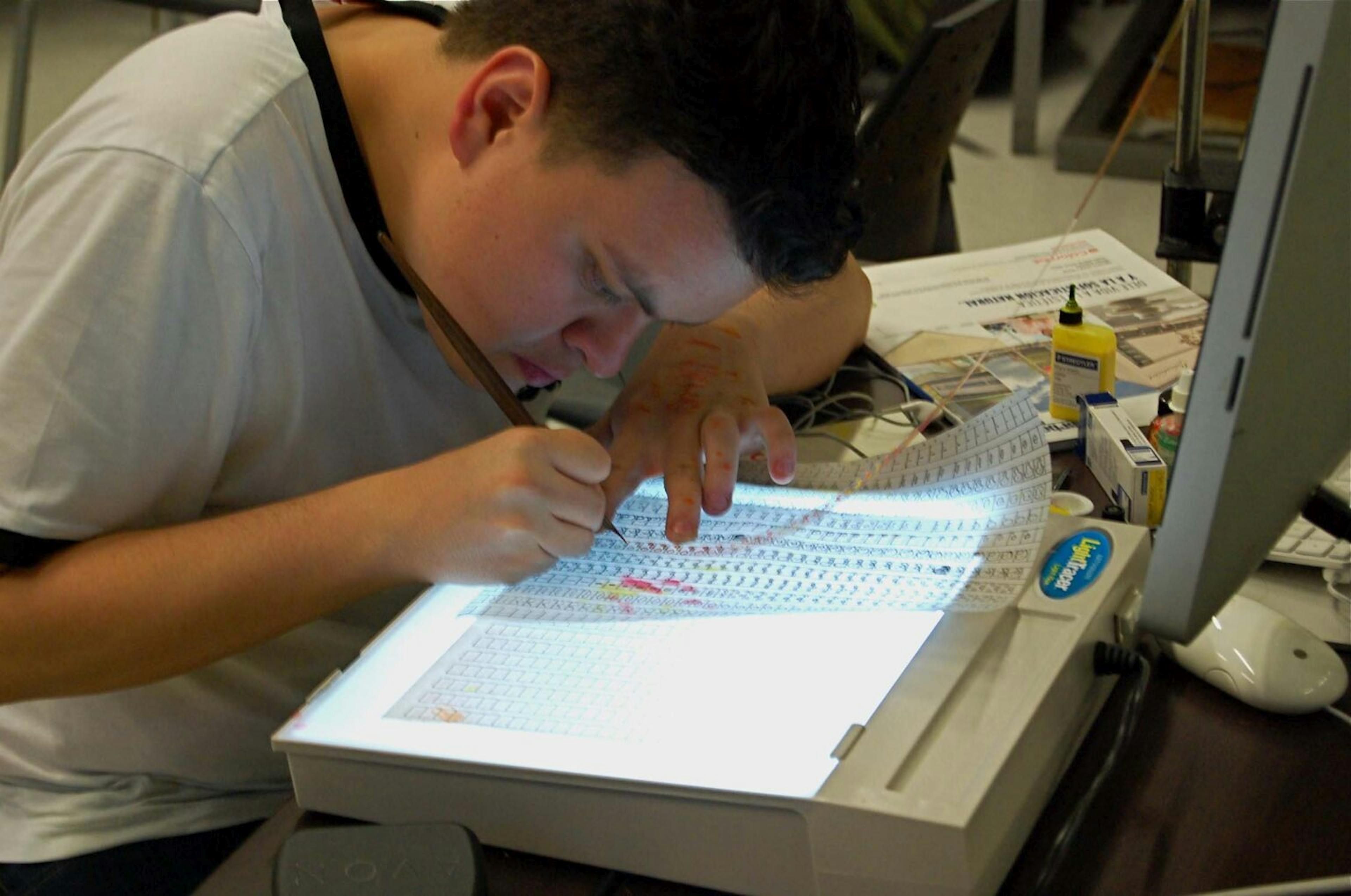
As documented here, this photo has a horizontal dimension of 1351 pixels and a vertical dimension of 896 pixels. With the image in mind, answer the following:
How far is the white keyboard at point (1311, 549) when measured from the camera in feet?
3.19

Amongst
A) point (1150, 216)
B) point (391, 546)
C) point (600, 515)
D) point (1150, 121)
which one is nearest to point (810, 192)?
point (600, 515)

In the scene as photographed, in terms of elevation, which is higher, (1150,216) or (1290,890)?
(1290,890)

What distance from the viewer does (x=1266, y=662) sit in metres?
0.83

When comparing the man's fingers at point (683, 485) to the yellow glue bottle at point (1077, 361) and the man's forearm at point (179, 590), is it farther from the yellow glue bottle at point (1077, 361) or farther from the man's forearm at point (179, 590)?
the yellow glue bottle at point (1077, 361)

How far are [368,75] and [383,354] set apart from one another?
23 centimetres

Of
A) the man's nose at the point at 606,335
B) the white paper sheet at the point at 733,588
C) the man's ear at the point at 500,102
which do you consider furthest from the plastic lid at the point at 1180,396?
the man's ear at the point at 500,102

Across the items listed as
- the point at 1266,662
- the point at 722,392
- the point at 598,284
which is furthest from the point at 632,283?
the point at 1266,662

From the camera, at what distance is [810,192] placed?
→ 2.88 ft

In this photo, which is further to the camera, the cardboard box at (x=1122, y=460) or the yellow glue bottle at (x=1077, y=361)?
the yellow glue bottle at (x=1077, y=361)

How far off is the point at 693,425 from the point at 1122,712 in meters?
0.40

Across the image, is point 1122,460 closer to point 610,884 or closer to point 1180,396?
point 1180,396

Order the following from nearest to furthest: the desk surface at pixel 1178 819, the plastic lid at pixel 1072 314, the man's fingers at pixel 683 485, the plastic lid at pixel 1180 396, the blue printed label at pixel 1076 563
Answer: the desk surface at pixel 1178 819, the blue printed label at pixel 1076 563, the man's fingers at pixel 683 485, the plastic lid at pixel 1180 396, the plastic lid at pixel 1072 314

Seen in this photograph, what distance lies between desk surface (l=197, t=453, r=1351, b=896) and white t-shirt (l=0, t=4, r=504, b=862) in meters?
0.23

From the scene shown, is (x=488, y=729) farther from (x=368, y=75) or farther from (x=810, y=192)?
(x=368, y=75)
